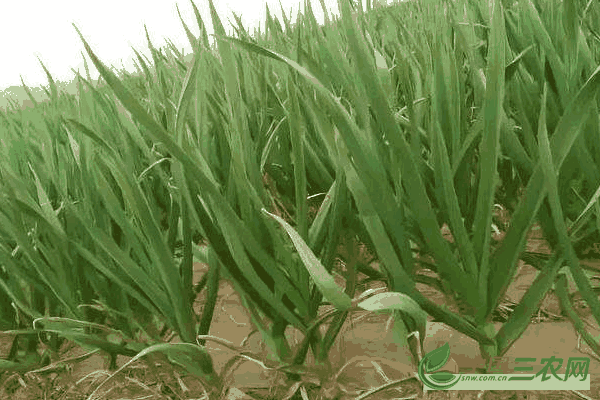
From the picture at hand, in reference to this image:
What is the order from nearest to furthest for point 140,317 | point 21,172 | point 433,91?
point 433,91
point 140,317
point 21,172

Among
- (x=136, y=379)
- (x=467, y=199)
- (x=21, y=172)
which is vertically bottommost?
(x=136, y=379)

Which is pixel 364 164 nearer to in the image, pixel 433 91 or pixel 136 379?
pixel 433 91

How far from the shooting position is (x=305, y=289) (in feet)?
1.81

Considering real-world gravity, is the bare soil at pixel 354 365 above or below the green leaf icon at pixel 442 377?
below

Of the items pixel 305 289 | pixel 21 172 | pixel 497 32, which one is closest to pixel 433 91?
pixel 497 32

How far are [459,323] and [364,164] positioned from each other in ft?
0.50

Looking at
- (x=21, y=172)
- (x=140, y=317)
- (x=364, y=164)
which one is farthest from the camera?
(x=21, y=172)

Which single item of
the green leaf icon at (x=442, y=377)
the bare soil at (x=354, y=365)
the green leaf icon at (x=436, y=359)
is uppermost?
the green leaf icon at (x=436, y=359)

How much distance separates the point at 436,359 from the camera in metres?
0.49

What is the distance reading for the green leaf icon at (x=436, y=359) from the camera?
1.58 feet

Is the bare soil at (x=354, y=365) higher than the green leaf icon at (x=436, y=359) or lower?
lower

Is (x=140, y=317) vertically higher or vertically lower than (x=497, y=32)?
lower

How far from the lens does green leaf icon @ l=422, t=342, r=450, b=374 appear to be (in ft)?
1.58

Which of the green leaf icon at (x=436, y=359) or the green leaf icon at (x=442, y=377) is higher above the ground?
the green leaf icon at (x=436, y=359)
